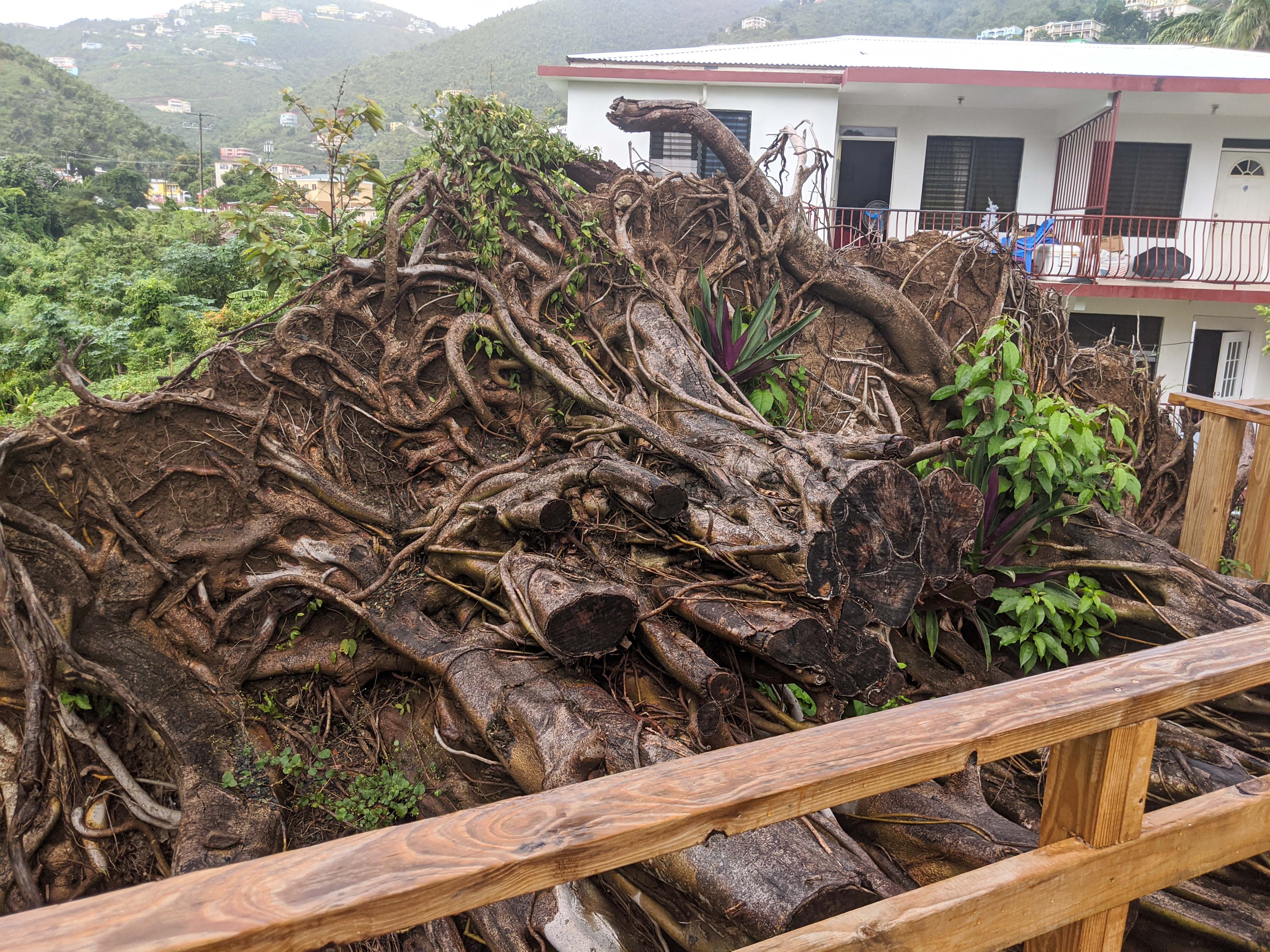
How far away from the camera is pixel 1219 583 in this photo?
14.6ft

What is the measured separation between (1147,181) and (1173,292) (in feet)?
9.26

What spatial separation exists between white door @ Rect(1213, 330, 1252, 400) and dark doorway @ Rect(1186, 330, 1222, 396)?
0.04 metres

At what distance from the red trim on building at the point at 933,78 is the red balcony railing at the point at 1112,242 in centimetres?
177

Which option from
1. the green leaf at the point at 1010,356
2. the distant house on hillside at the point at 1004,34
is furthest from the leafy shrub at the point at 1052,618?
the distant house on hillside at the point at 1004,34

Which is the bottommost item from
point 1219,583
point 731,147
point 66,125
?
point 1219,583

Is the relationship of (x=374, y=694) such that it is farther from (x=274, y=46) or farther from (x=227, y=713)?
(x=274, y=46)

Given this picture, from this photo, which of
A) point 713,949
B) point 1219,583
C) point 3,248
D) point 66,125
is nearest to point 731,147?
point 1219,583

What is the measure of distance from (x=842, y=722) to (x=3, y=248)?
71.2 ft

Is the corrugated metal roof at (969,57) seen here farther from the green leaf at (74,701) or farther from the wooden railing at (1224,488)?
the green leaf at (74,701)

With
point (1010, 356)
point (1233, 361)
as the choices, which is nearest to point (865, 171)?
point (1233, 361)

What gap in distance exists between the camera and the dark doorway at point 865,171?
13844 millimetres

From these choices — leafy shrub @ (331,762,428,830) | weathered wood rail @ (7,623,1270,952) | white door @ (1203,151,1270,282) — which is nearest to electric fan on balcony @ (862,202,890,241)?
white door @ (1203,151,1270,282)

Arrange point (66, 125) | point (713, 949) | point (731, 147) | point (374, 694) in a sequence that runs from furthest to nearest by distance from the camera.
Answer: point (66, 125), point (731, 147), point (374, 694), point (713, 949)

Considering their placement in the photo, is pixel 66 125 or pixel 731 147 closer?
pixel 731 147
